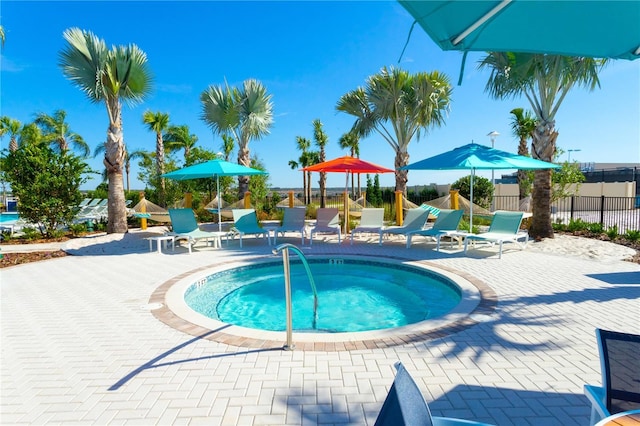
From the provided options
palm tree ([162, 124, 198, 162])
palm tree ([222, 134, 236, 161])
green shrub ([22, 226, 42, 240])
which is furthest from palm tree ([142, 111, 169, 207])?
green shrub ([22, 226, 42, 240])

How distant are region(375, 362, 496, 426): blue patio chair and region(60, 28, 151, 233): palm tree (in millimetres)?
12169

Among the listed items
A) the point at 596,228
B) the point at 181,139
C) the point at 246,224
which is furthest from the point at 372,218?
the point at 181,139

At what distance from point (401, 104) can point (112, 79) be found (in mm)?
9787

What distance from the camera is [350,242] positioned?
1020 centimetres

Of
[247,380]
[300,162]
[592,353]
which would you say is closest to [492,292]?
[592,353]

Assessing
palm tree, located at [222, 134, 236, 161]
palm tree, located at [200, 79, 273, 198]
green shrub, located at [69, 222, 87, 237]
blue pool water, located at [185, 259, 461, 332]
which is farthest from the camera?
palm tree, located at [222, 134, 236, 161]

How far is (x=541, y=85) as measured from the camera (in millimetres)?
9516

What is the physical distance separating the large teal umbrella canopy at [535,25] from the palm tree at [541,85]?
755cm

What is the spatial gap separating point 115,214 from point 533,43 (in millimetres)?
12452

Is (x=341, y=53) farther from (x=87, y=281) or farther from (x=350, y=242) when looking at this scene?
(x=87, y=281)

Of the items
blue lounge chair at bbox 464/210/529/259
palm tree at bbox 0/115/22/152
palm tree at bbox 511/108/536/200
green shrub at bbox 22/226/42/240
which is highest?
palm tree at bbox 0/115/22/152

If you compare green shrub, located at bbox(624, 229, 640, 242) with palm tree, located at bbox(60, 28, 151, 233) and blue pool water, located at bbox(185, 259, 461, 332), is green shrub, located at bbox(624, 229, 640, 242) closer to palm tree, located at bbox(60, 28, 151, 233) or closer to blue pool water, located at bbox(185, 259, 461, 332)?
blue pool water, located at bbox(185, 259, 461, 332)

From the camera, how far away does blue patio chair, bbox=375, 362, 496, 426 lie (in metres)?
1.11

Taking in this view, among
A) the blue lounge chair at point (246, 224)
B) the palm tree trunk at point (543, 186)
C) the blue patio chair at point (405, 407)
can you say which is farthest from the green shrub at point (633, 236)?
the blue patio chair at point (405, 407)
